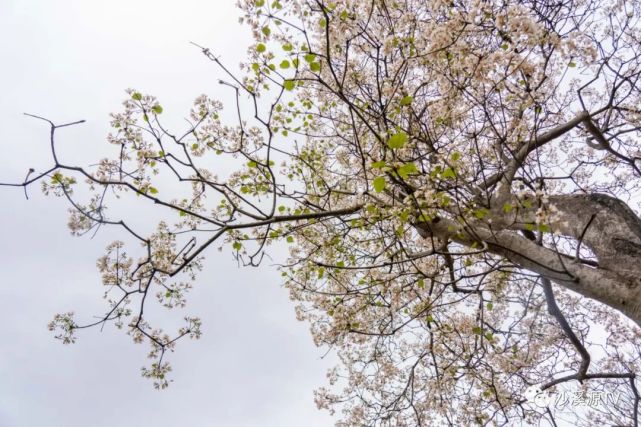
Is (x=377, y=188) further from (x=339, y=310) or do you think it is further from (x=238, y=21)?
(x=339, y=310)

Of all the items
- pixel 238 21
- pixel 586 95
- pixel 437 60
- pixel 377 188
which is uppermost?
pixel 586 95

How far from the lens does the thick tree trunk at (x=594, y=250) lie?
2924 mm

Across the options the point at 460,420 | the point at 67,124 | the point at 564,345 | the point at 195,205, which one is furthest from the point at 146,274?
the point at 564,345

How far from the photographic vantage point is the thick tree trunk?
2924 millimetres

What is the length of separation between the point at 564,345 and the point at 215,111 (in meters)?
7.40

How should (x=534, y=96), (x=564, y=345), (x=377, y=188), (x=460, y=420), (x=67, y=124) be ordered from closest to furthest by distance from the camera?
(x=377, y=188)
(x=67, y=124)
(x=534, y=96)
(x=460, y=420)
(x=564, y=345)

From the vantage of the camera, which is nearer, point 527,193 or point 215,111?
point 527,193

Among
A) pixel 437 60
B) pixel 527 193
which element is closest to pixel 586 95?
pixel 437 60

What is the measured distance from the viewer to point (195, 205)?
16.3ft

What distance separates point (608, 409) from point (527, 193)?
8567 mm

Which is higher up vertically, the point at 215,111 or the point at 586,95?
the point at 586,95

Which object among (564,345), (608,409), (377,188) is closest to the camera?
(377,188)

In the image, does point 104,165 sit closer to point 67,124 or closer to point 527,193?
point 67,124

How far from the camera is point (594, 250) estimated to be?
3430mm
